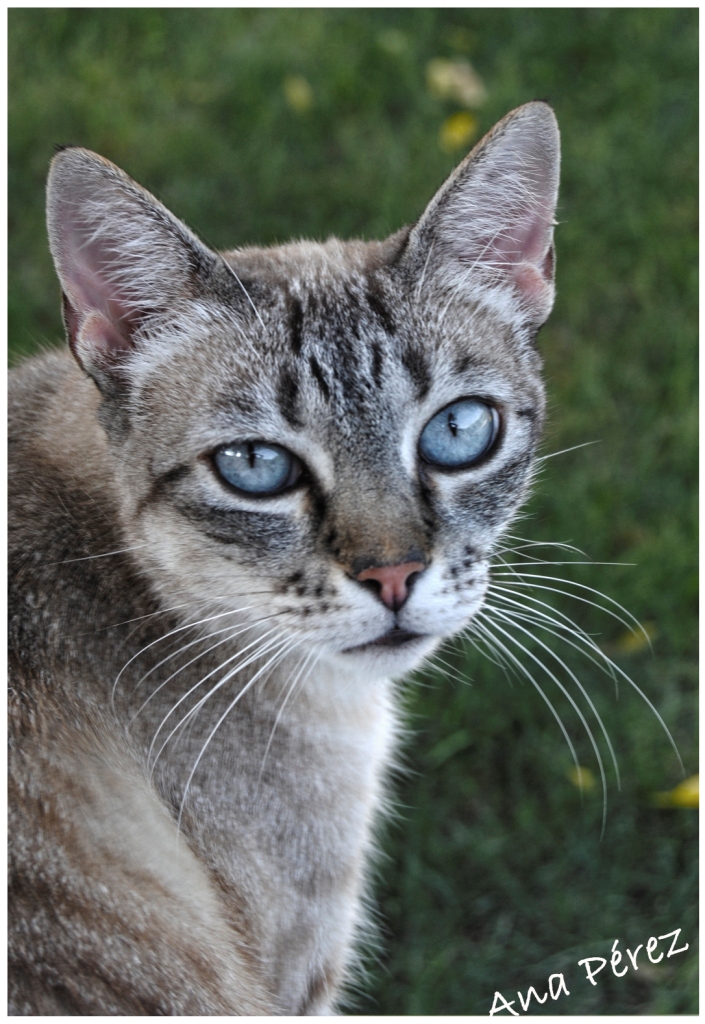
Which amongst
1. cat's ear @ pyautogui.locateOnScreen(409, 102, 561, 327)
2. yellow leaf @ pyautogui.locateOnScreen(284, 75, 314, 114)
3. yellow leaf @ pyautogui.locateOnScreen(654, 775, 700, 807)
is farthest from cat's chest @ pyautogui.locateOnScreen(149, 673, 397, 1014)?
yellow leaf @ pyautogui.locateOnScreen(284, 75, 314, 114)

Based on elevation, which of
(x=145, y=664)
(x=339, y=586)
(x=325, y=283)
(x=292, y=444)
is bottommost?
(x=145, y=664)

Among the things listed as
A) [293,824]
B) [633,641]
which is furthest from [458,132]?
[293,824]

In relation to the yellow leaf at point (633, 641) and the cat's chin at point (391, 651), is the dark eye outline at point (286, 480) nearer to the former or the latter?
the cat's chin at point (391, 651)

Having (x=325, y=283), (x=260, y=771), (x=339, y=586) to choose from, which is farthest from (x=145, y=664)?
(x=325, y=283)

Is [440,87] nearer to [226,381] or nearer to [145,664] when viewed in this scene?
[226,381]

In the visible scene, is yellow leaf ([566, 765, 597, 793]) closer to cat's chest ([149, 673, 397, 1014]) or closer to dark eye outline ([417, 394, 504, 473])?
cat's chest ([149, 673, 397, 1014])

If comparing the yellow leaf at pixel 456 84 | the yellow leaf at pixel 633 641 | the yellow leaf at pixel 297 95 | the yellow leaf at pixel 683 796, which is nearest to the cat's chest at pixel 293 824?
the yellow leaf at pixel 683 796
